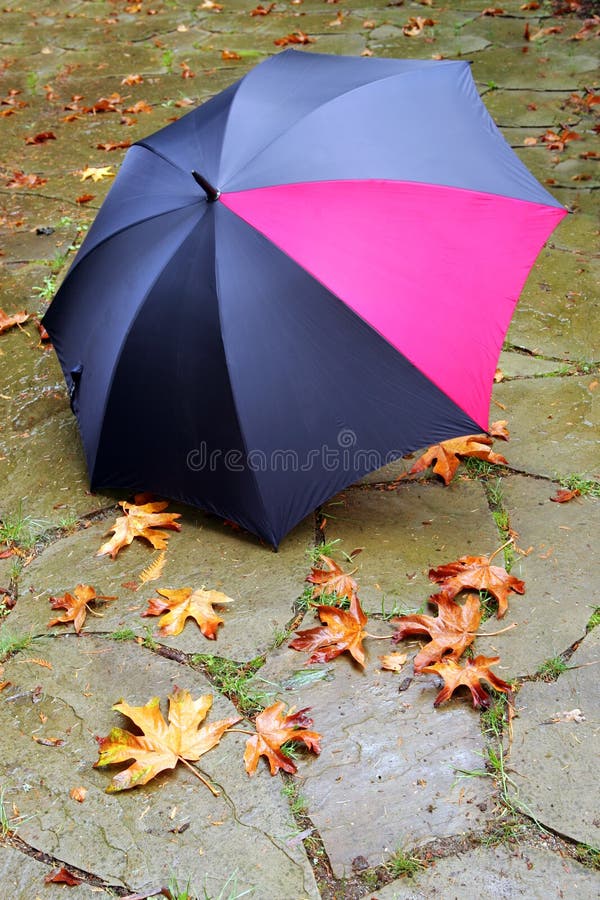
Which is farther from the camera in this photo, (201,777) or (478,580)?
(478,580)

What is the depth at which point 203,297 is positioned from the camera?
7.73 ft

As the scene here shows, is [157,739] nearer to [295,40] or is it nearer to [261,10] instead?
[295,40]

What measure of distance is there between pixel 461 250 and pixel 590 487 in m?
0.82

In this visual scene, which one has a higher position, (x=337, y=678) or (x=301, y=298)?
(x=301, y=298)

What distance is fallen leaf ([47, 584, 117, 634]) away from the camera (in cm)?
235

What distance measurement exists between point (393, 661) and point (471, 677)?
0.20 meters

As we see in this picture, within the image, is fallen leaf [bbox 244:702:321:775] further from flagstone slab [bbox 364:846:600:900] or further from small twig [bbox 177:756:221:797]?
flagstone slab [bbox 364:846:600:900]

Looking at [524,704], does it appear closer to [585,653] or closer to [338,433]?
[585,653]

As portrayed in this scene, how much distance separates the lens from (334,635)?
2.21 m

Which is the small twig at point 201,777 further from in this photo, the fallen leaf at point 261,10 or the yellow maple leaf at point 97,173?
the fallen leaf at point 261,10

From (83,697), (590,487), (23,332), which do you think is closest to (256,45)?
(23,332)

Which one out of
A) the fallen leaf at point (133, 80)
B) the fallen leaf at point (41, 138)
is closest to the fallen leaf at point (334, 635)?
the fallen leaf at point (41, 138)

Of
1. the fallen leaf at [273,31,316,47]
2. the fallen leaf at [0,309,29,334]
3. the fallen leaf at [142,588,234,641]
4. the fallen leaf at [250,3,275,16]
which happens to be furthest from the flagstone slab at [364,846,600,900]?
the fallen leaf at [250,3,275,16]

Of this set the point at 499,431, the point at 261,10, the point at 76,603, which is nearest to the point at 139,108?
the point at 261,10
